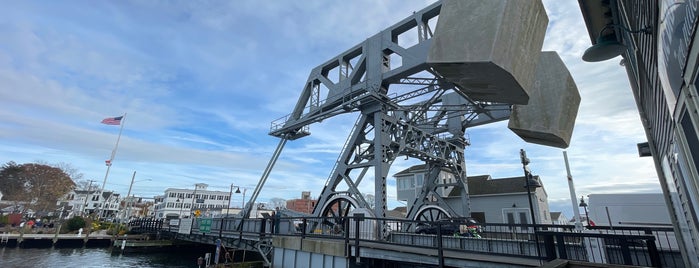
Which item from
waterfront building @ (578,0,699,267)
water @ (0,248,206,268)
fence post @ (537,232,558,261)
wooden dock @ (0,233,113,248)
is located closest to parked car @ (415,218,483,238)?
fence post @ (537,232,558,261)

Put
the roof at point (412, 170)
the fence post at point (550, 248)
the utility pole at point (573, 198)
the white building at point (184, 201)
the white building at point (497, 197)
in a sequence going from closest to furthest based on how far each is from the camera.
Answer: the fence post at point (550, 248), the utility pole at point (573, 198), the white building at point (497, 197), the roof at point (412, 170), the white building at point (184, 201)

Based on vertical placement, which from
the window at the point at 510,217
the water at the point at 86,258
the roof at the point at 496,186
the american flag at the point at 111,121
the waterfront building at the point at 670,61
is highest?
the american flag at the point at 111,121

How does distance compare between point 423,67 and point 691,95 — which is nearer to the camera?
point 691,95

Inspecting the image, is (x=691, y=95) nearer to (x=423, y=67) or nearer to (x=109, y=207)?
(x=423, y=67)

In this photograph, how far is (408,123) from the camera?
18.7m

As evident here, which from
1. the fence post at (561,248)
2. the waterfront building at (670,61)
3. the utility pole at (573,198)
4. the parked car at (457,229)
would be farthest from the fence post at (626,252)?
the parked car at (457,229)

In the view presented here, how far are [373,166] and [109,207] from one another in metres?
106

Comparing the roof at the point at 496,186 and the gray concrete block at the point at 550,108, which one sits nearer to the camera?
the gray concrete block at the point at 550,108

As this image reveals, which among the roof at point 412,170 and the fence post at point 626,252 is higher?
the roof at point 412,170

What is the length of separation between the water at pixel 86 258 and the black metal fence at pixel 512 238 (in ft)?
27.4

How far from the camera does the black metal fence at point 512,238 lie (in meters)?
6.98

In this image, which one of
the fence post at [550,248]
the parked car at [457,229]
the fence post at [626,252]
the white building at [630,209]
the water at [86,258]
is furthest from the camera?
the water at [86,258]

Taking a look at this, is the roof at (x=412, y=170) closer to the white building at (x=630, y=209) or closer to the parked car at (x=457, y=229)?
the parked car at (x=457, y=229)

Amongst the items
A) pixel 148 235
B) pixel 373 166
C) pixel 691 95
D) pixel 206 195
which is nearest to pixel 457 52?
pixel 691 95
